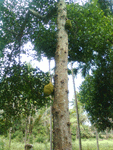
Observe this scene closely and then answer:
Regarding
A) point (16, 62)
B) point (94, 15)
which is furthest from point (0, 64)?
point (94, 15)

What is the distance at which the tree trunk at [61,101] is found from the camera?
1.90m

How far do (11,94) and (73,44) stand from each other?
14.2ft

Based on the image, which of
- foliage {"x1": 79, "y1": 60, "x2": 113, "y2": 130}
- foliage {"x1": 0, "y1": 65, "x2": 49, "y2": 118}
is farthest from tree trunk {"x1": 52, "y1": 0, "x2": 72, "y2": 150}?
foliage {"x1": 79, "y1": 60, "x2": 113, "y2": 130}

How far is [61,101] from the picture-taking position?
2.22 meters

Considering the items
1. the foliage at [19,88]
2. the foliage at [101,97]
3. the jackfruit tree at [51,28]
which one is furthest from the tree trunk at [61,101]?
the foliage at [101,97]

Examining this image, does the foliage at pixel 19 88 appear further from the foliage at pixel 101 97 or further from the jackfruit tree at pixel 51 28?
the foliage at pixel 101 97

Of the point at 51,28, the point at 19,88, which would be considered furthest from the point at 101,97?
the point at 19,88

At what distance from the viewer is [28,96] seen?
4.19 m

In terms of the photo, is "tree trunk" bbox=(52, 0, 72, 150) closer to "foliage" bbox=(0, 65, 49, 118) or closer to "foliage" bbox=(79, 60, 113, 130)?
"foliage" bbox=(0, 65, 49, 118)

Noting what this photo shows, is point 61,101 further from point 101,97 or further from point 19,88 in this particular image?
point 101,97

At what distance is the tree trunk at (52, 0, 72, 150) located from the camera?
190 cm

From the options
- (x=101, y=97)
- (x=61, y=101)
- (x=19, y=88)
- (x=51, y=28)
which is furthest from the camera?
(x=101, y=97)

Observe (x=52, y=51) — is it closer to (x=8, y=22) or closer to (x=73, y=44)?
(x=73, y=44)

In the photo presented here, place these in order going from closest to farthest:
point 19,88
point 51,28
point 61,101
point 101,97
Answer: point 61,101, point 19,88, point 51,28, point 101,97
